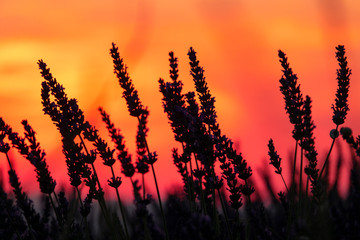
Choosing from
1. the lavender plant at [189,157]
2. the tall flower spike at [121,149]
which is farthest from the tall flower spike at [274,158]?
the tall flower spike at [121,149]

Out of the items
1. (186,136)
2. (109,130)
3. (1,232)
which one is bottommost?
(1,232)

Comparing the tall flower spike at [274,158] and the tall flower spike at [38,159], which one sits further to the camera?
the tall flower spike at [274,158]

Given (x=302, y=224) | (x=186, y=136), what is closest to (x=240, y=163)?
(x=186, y=136)

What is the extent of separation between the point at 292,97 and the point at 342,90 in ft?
1.09

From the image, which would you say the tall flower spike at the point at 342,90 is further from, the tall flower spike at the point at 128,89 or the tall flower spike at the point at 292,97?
the tall flower spike at the point at 128,89

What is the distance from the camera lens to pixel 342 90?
3.56m

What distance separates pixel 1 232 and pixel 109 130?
1062 millimetres

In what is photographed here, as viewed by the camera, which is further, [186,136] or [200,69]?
[200,69]

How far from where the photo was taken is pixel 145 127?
4.32 m

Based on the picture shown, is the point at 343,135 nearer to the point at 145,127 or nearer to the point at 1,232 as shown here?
the point at 145,127

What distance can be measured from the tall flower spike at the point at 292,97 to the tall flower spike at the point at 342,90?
240 mm

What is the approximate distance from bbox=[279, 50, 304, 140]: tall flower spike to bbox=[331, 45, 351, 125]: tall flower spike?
24cm

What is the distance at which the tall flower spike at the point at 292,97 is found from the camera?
340 cm

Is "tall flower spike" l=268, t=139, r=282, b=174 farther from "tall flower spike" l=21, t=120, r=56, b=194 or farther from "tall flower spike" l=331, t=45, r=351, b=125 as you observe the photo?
"tall flower spike" l=21, t=120, r=56, b=194
